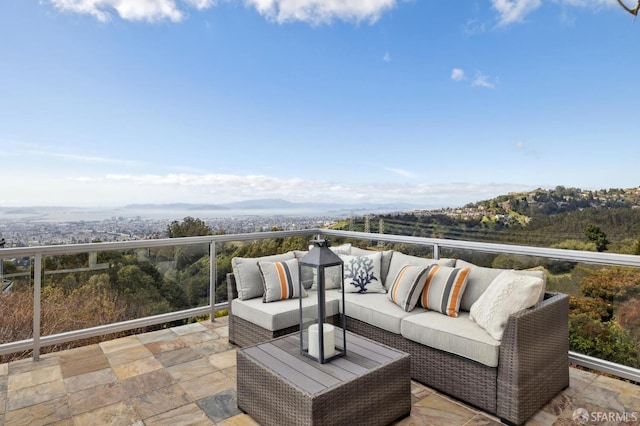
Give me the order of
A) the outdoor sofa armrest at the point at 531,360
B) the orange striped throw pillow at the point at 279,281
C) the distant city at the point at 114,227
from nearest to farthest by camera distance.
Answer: the outdoor sofa armrest at the point at 531,360 < the orange striped throw pillow at the point at 279,281 < the distant city at the point at 114,227

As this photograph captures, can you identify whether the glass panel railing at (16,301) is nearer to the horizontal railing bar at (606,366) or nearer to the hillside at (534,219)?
the hillside at (534,219)

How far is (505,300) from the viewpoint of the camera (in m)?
2.23

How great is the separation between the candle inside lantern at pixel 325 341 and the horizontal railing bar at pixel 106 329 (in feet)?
8.12

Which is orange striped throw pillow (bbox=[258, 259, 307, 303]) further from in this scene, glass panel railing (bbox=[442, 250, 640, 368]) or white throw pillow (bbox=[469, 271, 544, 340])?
glass panel railing (bbox=[442, 250, 640, 368])

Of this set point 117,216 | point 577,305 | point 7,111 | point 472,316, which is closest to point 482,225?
point 577,305

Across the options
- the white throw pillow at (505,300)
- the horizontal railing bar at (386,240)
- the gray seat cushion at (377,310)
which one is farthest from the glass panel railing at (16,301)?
the white throw pillow at (505,300)

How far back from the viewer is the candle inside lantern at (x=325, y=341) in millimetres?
1994

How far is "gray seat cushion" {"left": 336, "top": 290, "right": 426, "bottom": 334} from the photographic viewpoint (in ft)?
8.87

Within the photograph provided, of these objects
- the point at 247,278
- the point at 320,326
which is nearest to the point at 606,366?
the point at 320,326

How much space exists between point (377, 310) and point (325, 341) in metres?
0.97

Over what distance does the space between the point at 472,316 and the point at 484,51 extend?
19.4 ft

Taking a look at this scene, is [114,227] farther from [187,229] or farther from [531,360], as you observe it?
[531,360]

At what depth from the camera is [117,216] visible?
17.0ft

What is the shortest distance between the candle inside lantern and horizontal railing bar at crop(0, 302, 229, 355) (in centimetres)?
248
